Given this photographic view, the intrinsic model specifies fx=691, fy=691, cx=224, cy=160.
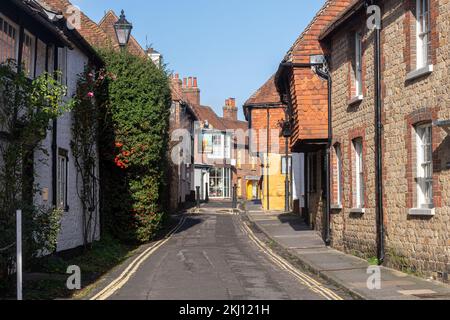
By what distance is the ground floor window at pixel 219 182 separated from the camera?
72.4 m

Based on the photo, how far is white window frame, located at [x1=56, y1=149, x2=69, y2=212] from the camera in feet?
59.0

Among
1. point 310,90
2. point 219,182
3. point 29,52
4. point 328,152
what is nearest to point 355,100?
point 310,90

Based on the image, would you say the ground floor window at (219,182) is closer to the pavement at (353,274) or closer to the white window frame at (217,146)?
the white window frame at (217,146)

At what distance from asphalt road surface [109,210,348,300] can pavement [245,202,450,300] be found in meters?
0.76

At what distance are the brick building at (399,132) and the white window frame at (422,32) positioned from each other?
0.02m

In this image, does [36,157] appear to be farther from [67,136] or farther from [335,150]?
[335,150]

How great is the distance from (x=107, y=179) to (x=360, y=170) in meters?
8.83

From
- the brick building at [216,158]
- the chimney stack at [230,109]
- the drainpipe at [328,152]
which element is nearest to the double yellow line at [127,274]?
the drainpipe at [328,152]

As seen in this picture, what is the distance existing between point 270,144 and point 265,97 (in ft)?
12.8

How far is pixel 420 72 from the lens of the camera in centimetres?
1409

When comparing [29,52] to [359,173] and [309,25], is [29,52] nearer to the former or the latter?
[359,173]
